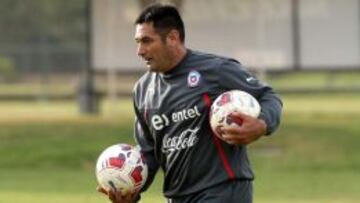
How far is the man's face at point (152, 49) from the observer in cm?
673

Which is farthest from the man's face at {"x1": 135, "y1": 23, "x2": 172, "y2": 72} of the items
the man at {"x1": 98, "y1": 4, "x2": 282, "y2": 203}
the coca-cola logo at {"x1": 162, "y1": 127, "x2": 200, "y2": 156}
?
the coca-cola logo at {"x1": 162, "y1": 127, "x2": 200, "y2": 156}

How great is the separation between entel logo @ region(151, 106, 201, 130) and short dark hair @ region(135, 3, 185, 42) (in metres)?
0.44

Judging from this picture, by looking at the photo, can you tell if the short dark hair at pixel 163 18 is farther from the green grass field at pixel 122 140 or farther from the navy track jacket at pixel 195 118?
the green grass field at pixel 122 140

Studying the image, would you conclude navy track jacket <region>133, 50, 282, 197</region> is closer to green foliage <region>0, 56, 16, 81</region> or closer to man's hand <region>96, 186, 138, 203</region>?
man's hand <region>96, 186, 138, 203</region>

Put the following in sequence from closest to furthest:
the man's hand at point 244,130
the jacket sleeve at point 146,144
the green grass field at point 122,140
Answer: the man's hand at point 244,130
the jacket sleeve at point 146,144
the green grass field at point 122,140

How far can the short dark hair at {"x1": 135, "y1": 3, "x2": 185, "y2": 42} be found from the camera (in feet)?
22.2

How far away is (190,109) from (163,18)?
0.54 m

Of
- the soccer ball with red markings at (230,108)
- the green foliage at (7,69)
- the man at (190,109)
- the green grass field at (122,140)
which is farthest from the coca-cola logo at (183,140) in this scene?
the green foliage at (7,69)

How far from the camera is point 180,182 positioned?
22.5 feet

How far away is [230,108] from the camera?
645cm

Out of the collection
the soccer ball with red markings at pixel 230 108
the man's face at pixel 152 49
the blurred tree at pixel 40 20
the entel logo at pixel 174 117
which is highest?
the man's face at pixel 152 49

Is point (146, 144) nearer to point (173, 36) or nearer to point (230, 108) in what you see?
point (173, 36)

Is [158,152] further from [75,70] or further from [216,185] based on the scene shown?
[75,70]

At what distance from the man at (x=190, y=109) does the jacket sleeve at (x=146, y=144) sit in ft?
0.45
